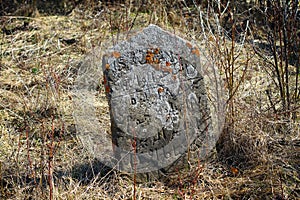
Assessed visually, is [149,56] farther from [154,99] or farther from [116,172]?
[116,172]

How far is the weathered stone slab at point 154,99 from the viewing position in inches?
114

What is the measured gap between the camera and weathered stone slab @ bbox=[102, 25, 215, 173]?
2902 millimetres

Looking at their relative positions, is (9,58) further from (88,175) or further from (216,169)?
(216,169)

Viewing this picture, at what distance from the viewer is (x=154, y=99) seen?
9.80ft

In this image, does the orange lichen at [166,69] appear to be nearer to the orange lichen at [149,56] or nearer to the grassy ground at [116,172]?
the orange lichen at [149,56]

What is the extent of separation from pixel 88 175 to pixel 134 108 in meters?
0.61

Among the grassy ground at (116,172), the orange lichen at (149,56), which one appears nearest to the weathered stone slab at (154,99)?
the orange lichen at (149,56)

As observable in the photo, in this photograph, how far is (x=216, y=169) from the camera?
3.24 metres

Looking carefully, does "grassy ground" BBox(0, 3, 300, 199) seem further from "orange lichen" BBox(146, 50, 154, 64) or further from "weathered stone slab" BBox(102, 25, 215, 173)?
"orange lichen" BBox(146, 50, 154, 64)

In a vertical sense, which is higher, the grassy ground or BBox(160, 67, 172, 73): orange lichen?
BBox(160, 67, 172, 73): orange lichen

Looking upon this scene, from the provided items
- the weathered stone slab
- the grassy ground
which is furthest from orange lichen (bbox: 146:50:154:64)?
the grassy ground

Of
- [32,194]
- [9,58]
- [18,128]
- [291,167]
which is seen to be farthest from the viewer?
[9,58]

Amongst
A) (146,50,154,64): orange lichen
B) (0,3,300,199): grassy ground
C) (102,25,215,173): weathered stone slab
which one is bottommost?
(0,3,300,199): grassy ground

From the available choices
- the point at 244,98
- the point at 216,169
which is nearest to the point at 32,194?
the point at 216,169
